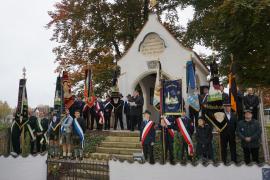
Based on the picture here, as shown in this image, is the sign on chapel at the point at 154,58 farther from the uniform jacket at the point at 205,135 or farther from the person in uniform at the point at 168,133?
the uniform jacket at the point at 205,135

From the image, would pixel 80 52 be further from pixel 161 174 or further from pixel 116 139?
pixel 161 174

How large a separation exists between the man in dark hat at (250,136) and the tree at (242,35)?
4.73 metres

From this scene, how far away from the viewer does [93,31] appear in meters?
22.6

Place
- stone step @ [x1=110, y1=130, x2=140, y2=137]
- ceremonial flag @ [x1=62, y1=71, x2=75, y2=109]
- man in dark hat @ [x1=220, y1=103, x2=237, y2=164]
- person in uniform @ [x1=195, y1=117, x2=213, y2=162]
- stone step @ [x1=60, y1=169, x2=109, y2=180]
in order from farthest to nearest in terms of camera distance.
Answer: ceremonial flag @ [x1=62, y1=71, x2=75, y2=109] < stone step @ [x1=110, y1=130, x2=140, y2=137] < person in uniform @ [x1=195, y1=117, x2=213, y2=162] < man in dark hat @ [x1=220, y1=103, x2=237, y2=164] < stone step @ [x1=60, y1=169, x2=109, y2=180]

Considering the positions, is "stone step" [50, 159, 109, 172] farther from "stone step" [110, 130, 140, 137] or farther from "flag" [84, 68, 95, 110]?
"flag" [84, 68, 95, 110]

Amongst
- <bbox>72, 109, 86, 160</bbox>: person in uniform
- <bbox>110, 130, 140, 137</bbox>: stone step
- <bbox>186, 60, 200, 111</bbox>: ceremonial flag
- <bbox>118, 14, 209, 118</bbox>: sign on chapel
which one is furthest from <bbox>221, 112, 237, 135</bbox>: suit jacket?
<bbox>118, 14, 209, 118</bbox>: sign on chapel

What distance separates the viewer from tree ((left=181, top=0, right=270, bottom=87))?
12570 millimetres

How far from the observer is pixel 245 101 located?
433 inches

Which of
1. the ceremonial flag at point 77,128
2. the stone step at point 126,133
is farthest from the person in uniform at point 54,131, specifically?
the stone step at point 126,133

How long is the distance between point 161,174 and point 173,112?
10.3 feet

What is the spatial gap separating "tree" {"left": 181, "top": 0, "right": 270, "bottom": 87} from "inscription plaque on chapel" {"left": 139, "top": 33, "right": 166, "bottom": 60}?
2.68m

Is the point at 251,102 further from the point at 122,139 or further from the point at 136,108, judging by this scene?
the point at 122,139

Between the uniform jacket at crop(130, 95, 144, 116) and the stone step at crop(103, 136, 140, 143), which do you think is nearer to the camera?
the stone step at crop(103, 136, 140, 143)

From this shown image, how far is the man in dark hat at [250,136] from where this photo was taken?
29.5ft
